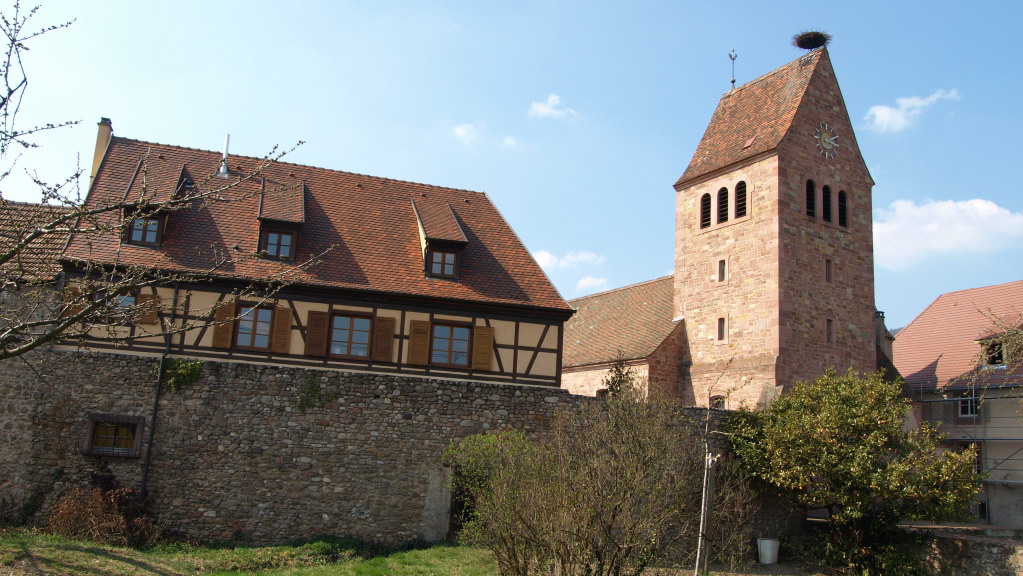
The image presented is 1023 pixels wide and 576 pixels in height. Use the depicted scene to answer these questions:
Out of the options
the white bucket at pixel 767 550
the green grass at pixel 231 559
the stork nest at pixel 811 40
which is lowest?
the green grass at pixel 231 559

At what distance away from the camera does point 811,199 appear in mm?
25844

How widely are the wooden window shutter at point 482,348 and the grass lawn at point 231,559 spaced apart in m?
4.01

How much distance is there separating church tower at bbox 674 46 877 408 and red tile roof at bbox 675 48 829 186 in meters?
0.05

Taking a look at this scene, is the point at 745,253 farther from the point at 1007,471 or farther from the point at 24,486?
the point at 24,486

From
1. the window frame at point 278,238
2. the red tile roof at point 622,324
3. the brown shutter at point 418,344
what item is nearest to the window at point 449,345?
the brown shutter at point 418,344

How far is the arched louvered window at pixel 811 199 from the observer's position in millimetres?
25680

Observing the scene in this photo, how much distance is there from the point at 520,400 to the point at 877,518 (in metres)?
8.47

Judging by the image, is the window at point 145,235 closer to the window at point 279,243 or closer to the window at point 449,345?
the window at point 279,243

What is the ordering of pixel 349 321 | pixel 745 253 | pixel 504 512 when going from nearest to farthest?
pixel 504 512 < pixel 349 321 < pixel 745 253

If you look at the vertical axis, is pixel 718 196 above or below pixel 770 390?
above

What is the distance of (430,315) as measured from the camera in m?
18.9

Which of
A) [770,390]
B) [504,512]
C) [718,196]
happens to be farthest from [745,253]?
[504,512]

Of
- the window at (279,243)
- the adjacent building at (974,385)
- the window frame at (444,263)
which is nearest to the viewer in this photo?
the window at (279,243)

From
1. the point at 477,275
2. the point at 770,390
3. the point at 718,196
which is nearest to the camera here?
the point at 477,275
